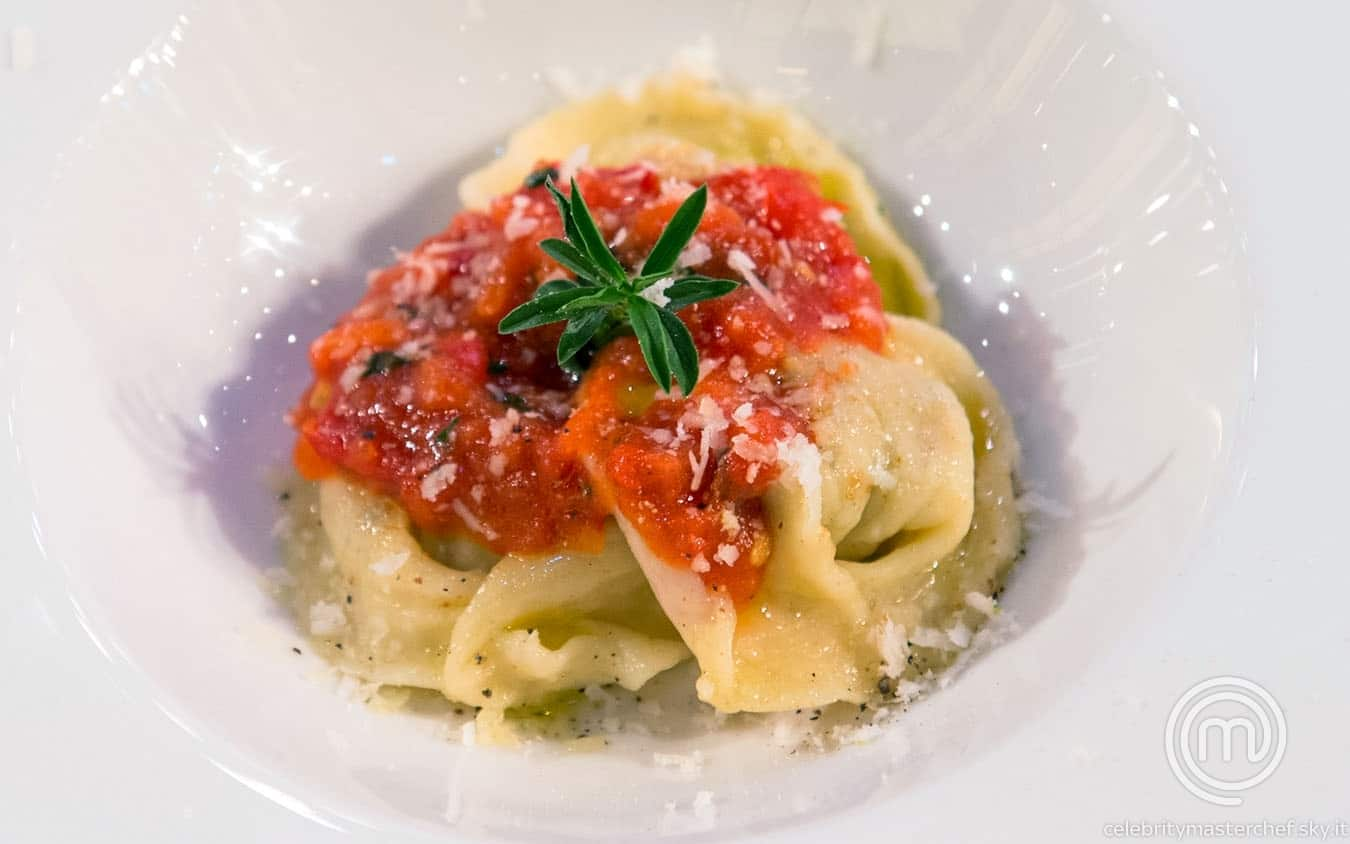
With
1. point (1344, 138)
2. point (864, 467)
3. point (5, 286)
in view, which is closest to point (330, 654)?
point (5, 286)

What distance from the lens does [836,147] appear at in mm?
4148

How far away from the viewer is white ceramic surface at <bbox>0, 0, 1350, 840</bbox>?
93.3 inches

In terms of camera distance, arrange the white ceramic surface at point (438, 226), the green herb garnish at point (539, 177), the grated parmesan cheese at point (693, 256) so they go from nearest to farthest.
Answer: the white ceramic surface at point (438, 226)
the grated parmesan cheese at point (693, 256)
the green herb garnish at point (539, 177)

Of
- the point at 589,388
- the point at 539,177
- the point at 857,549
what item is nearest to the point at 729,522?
the point at 589,388

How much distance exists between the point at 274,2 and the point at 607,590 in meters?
2.53

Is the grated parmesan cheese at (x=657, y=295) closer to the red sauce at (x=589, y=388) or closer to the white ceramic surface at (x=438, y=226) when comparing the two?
the red sauce at (x=589, y=388)

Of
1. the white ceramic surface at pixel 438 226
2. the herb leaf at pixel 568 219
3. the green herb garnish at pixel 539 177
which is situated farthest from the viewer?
the green herb garnish at pixel 539 177

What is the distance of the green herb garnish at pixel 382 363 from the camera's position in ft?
10.1

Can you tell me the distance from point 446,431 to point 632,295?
67 centimetres

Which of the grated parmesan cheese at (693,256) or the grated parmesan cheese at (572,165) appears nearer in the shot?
the grated parmesan cheese at (693,256)

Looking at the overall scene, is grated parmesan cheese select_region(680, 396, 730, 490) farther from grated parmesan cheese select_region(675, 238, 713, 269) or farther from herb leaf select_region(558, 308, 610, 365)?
grated parmesan cheese select_region(675, 238, 713, 269)

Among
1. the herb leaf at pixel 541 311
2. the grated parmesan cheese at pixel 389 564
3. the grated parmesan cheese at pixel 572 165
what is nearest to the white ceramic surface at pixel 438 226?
the grated parmesan cheese at pixel 389 564

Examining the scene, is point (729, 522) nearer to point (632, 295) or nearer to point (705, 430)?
point (705, 430)

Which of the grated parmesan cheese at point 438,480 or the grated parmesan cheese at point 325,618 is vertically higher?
the grated parmesan cheese at point 438,480
